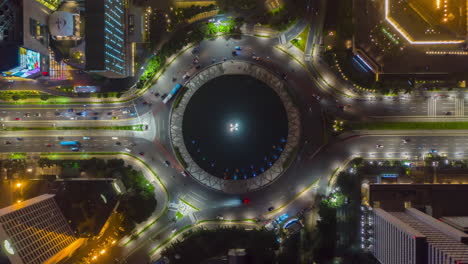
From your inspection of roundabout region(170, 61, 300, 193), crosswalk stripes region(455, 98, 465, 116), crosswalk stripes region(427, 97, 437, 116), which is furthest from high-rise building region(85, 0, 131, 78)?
crosswalk stripes region(455, 98, 465, 116)

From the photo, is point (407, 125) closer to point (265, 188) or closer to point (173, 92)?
point (265, 188)

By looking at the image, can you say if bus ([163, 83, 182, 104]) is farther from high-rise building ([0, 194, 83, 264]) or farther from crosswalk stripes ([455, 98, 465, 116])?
crosswalk stripes ([455, 98, 465, 116])

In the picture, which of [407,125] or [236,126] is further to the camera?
[407,125]

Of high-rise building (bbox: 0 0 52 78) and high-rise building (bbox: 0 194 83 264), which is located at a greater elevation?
high-rise building (bbox: 0 0 52 78)

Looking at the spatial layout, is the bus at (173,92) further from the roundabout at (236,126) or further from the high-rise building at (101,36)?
the high-rise building at (101,36)

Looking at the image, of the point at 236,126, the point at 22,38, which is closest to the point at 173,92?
the point at 236,126

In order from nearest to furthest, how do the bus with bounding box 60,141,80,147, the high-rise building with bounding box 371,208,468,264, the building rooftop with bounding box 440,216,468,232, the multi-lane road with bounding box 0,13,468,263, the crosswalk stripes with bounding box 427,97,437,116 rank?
1. the high-rise building with bounding box 371,208,468,264
2. the building rooftop with bounding box 440,216,468,232
3. the crosswalk stripes with bounding box 427,97,437,116
4. the multi-lane road with bounding box 0,13,468,263
5. the bus with bounding box 60,141,80,147
